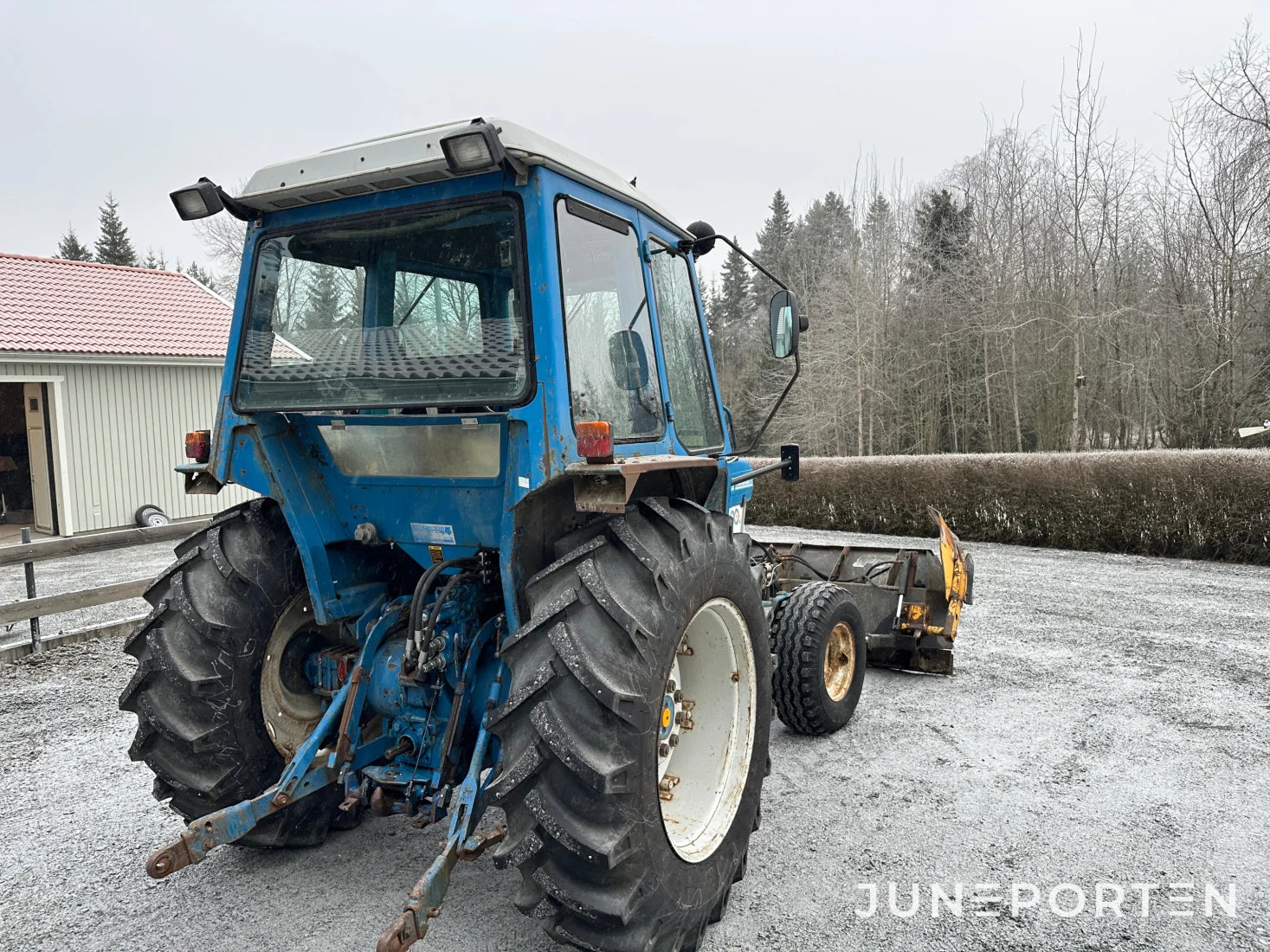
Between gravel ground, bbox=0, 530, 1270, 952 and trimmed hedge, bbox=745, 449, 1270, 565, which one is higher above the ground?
trimmed hedge, bbox=745, 449, 1270, 565

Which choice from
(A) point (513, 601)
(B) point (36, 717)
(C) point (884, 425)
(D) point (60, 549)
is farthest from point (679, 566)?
(C) point (884, 425)

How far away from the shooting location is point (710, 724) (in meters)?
2.87

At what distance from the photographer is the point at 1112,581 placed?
871 centimetres

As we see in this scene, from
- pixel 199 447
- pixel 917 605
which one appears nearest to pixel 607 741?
pixel 199 447

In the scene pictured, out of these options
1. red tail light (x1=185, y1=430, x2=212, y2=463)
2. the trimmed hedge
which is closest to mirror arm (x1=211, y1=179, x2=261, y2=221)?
red tail light (x1=185, y1=430, x2=212, y2=463)

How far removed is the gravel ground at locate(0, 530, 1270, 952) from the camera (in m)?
2.71

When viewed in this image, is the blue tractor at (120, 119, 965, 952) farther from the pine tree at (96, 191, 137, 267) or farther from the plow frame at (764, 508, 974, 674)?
the pine tree at (96, 191, 137, 267)

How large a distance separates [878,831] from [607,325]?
7.58 feet

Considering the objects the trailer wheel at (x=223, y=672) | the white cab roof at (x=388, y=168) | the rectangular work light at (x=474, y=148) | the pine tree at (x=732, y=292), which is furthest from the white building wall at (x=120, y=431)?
the pine tree at (x=732, y=292)

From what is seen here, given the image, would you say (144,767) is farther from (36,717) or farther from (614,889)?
(614,889)

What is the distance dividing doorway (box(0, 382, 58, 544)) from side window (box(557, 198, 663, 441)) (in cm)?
1326

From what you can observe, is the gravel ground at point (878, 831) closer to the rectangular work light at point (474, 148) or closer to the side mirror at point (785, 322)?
the side mirror at point (785, 322)

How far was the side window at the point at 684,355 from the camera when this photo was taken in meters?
3.21

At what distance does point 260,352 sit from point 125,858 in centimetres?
202
